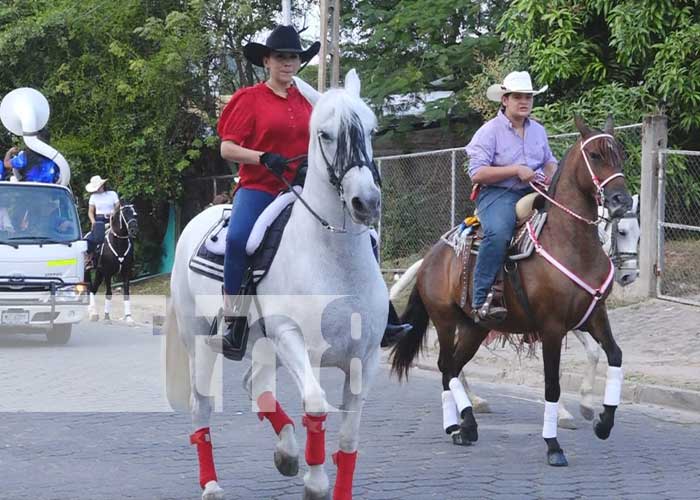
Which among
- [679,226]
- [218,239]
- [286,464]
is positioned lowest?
[286,464]

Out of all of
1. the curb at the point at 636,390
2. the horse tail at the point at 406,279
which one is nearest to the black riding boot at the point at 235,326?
the horse tail at the point at 406,279

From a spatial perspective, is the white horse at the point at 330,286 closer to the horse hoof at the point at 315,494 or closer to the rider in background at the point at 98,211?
the horse hoof at the point at 315,494

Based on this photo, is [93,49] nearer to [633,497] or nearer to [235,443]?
[235,443]

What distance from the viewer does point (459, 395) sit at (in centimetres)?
895

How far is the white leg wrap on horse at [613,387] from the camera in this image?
27.4 feet

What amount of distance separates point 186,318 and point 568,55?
1332cm

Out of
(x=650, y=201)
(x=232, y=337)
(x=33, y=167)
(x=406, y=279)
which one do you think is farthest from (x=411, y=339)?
(x=33, y=167)

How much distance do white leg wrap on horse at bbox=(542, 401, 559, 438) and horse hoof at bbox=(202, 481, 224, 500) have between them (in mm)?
2407

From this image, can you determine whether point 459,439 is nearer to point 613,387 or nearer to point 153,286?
point 613,387

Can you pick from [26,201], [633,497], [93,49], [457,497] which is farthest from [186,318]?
[93,49]

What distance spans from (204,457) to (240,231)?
1.32 metres

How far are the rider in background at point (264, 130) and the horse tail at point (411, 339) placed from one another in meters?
3.01

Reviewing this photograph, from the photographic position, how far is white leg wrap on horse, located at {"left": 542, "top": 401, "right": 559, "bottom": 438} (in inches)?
311

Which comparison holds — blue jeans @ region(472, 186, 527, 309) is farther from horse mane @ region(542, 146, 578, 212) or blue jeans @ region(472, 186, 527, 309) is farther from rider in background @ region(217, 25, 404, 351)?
rider in background @ region(217, 25, 404, 351)
